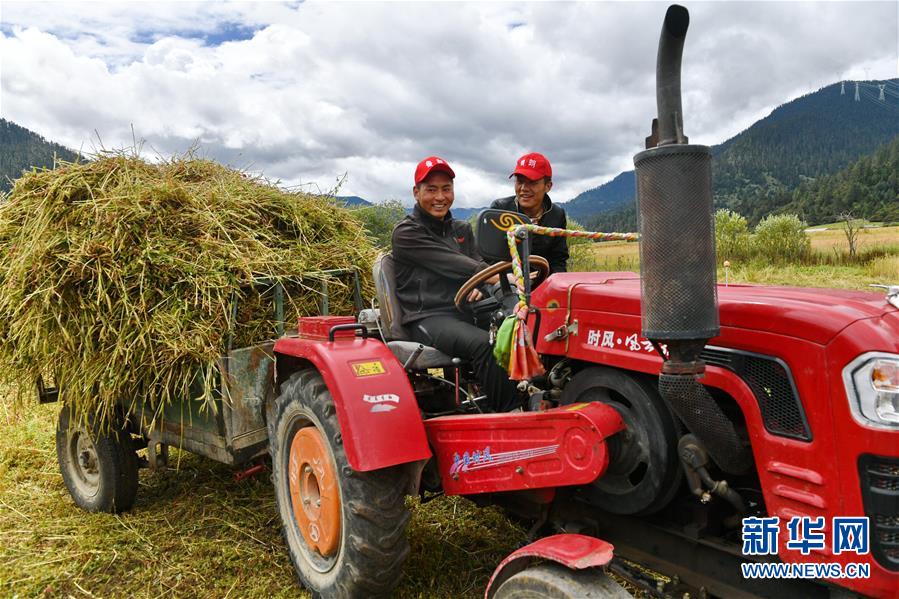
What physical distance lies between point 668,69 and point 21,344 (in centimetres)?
343

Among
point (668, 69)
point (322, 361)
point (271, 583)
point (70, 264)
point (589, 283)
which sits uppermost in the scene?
point (668, 69)

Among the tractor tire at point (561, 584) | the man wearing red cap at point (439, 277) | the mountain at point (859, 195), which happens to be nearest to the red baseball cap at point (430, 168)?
the man wearing red cap at point (439, 277)

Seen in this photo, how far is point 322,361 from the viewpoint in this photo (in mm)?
2768

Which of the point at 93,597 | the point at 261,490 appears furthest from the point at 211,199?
the point at 93,597

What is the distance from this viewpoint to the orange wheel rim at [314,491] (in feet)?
9.17

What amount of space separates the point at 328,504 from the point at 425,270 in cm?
130

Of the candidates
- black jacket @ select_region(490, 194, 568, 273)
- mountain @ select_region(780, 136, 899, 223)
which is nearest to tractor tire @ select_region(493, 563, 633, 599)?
black jacket @ select_region(490, 194, 568, 273)

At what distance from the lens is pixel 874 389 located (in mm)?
1678

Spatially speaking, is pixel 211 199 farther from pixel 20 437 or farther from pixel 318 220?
pixel 20 437

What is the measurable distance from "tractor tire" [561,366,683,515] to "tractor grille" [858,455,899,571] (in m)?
0.55

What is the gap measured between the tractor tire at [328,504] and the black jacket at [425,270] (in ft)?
2.28

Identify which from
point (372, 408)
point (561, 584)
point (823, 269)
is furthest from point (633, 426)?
point (823, 269)

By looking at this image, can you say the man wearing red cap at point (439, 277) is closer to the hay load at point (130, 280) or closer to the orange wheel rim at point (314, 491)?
the hay load at point (130, 280)

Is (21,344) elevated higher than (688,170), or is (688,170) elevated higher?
(688,170)
